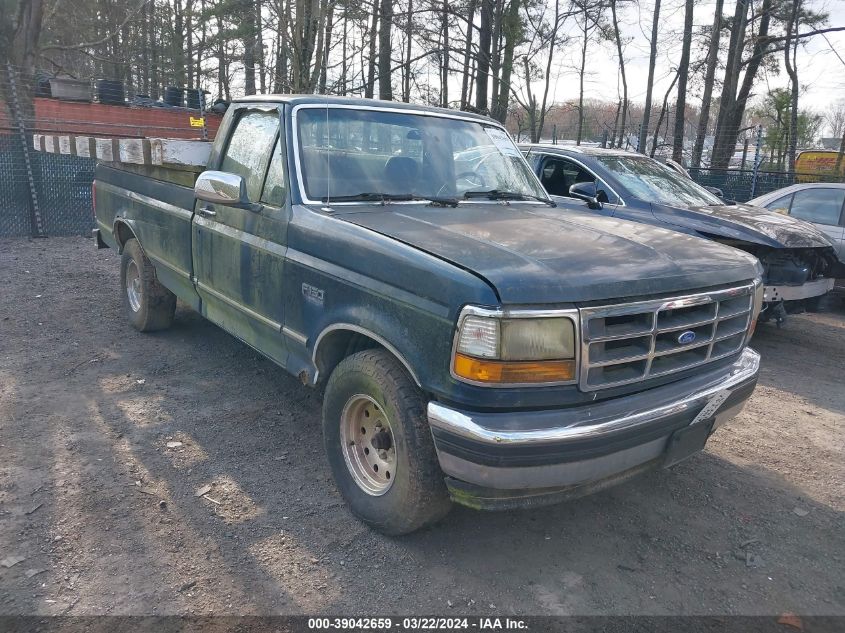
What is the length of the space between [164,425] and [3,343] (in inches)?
101

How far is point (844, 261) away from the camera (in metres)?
7.77

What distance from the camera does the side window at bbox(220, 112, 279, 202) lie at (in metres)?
3.96

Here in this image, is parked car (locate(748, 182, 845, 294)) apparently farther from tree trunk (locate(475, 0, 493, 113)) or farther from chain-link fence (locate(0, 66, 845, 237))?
tree trunk (locate(475, 0, 493, 113))

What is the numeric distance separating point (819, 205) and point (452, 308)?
25.6 feet

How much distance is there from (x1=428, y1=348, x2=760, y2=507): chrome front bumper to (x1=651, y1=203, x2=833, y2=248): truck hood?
13.5 feet

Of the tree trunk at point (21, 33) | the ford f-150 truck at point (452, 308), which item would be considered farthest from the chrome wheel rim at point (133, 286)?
the tree trunk at point (21, 33)

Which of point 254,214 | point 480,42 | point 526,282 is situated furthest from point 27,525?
point 480,42

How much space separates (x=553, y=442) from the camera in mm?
2447

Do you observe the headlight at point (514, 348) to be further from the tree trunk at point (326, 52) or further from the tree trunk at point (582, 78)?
the tree trunk at point (582, 78)

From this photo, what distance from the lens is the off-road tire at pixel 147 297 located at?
18.7 feet

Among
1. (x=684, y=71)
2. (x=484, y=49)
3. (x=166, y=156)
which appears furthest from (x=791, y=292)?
(x=684, y=71)

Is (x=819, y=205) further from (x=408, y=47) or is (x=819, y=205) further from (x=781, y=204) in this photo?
(x=408, y=47)

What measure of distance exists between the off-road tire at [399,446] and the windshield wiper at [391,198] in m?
0.98

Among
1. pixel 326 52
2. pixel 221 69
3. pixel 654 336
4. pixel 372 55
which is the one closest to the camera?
pixel 654 336
